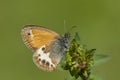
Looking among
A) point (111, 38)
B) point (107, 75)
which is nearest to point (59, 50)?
point (107, 75)

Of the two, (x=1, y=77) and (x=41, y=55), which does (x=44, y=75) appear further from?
(x=41, y=55)

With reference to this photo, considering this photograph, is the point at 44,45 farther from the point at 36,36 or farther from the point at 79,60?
the point at 79,60

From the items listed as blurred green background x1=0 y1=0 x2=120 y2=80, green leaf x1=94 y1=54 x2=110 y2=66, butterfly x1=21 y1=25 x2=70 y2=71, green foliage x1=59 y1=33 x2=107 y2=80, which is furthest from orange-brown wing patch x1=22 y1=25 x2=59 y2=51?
blurred green background x1=0 y1=0 x2=120 y2=80

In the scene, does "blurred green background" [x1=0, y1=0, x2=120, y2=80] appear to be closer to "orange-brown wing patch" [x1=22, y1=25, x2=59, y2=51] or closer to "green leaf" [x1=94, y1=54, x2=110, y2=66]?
"orange-brown wing patch" [x1=22, y1=25, x2=59, y2=51]

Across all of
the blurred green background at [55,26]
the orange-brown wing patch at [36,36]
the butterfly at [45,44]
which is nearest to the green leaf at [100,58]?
the butterfly at [45,44]

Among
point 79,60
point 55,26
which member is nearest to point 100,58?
point 79,60

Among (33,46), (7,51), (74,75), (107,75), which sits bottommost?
(74,75)

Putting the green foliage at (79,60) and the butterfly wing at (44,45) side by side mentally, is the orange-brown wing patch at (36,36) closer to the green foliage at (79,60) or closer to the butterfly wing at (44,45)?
the butterfly wing at (44,45)
